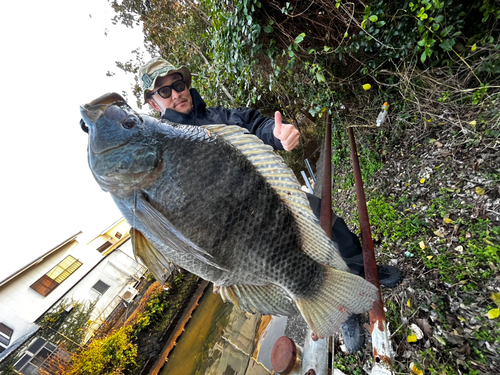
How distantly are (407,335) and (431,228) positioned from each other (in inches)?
42.1

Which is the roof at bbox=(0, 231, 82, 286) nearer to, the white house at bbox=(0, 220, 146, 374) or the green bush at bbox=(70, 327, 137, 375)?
the white house at bbox=(0, 220, 146, 374)

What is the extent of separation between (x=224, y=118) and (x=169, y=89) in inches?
20.6

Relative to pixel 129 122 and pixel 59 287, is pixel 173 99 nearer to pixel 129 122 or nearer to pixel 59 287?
pixel 129 122

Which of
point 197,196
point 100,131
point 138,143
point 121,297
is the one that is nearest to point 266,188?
point 197,196

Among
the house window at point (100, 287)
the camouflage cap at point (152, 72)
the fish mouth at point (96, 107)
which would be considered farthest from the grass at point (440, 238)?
the house window at point (100, 287)

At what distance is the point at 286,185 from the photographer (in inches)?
40.4

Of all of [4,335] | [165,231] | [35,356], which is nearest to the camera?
[165,231]

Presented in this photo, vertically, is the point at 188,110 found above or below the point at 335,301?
above

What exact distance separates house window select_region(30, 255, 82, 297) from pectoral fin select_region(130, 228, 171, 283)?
12929 mm

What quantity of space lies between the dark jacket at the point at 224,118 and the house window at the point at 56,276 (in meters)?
12.9

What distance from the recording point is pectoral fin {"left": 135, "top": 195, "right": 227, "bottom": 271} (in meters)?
0.92

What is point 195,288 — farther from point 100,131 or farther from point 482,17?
point 482,17

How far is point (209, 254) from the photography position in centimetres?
95

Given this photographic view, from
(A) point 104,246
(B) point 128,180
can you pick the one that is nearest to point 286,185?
(B) point 128,180
